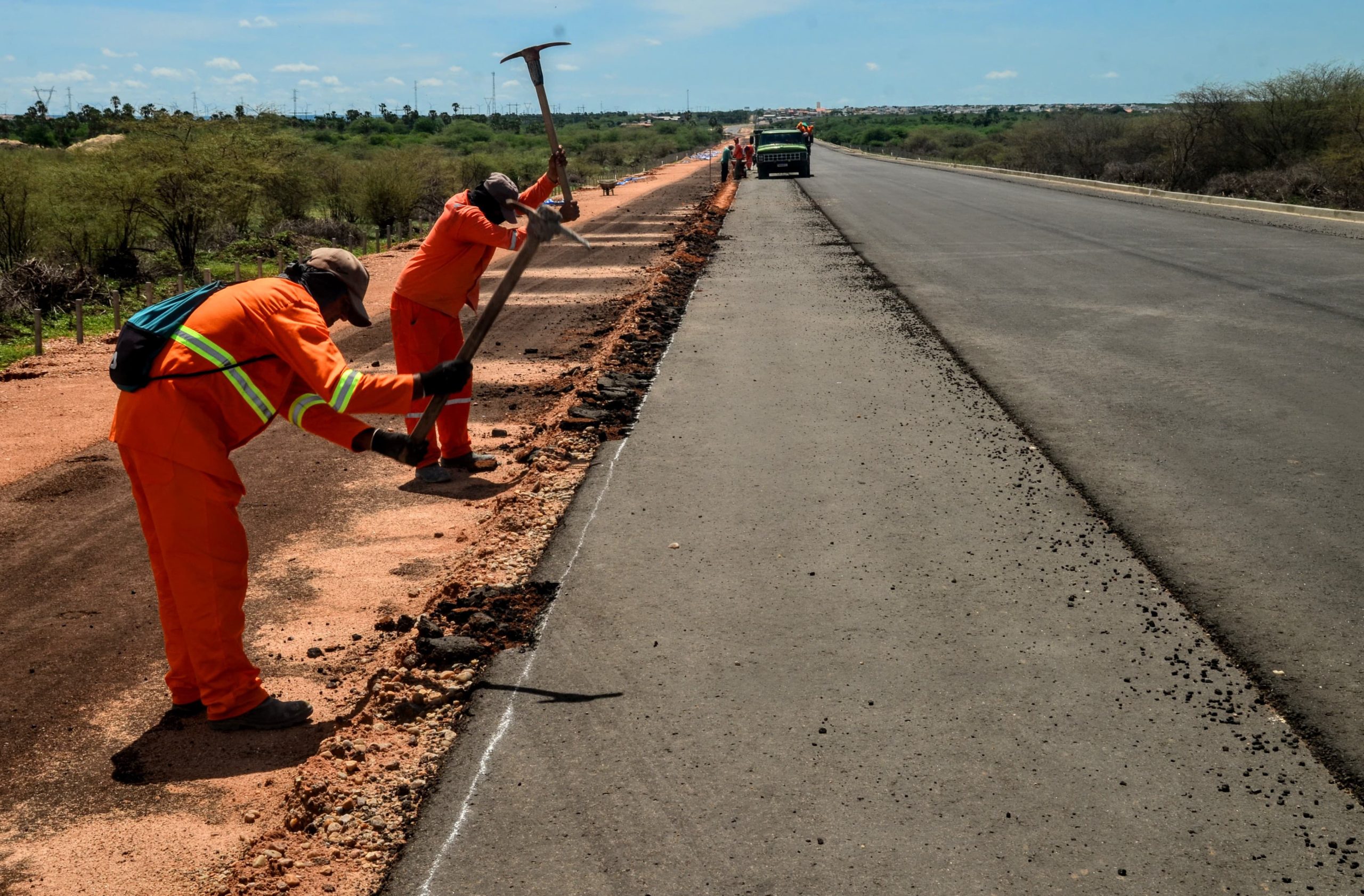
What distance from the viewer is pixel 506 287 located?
16.8ft

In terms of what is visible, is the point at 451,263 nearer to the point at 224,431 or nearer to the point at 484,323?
the point at 484,323

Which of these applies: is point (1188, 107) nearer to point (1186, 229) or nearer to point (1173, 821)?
point (1186, 229)

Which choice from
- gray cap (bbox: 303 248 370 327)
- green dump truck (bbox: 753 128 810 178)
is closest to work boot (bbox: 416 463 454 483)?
gray cap (bbox: 303 248 370 327)

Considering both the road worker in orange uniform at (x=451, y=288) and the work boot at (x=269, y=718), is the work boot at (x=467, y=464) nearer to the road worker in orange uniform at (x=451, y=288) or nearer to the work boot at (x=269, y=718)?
the road worker in orange uniform at (x=451, y=288)

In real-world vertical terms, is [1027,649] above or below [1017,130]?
below

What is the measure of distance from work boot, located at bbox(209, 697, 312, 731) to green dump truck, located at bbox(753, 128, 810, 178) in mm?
48779

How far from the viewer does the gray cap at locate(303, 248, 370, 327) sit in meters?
4.77

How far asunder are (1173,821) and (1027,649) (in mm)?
1303

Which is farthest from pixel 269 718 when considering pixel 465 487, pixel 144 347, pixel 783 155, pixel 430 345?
pixel 783 155

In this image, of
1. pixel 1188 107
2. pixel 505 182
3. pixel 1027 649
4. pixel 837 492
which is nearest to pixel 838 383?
pixel 837 492

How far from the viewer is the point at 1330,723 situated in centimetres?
441

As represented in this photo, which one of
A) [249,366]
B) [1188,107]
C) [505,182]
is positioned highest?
[1188,107]

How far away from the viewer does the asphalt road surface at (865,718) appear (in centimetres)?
359

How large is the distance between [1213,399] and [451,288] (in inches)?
241
